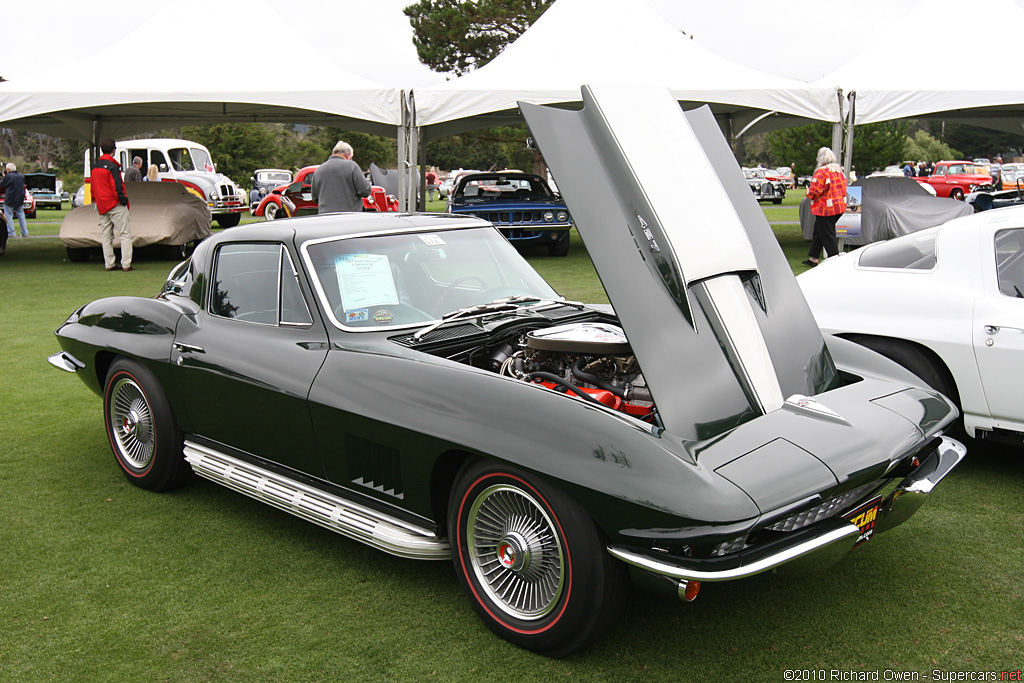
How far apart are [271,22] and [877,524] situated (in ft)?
49.4

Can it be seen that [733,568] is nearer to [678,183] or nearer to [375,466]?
[375,466]

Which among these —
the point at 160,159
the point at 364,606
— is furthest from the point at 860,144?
the point at 364,606

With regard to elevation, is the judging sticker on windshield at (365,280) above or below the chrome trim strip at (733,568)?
above

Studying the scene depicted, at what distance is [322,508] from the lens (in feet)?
11.1

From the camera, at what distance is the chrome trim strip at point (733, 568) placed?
2.42 m

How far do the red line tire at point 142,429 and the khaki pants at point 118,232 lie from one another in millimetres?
9939

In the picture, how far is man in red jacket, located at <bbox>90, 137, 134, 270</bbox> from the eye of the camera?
42.5 feet

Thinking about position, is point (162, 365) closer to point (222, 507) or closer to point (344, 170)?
point (222, 507)

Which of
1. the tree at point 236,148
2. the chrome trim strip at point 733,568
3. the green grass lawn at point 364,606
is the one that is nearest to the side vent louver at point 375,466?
the green grass lawn at point 364,606

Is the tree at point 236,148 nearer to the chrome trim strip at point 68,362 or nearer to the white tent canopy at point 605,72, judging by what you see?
the white tent canopy at point 605,72

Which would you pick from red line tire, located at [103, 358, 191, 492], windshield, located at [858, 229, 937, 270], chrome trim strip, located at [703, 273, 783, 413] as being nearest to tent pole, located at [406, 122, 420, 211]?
windshield, located at [858, 229, 937, 270]

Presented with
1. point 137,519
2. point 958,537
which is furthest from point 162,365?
point 958,537

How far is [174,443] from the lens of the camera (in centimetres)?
420

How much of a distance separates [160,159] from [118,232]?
11.8 m
